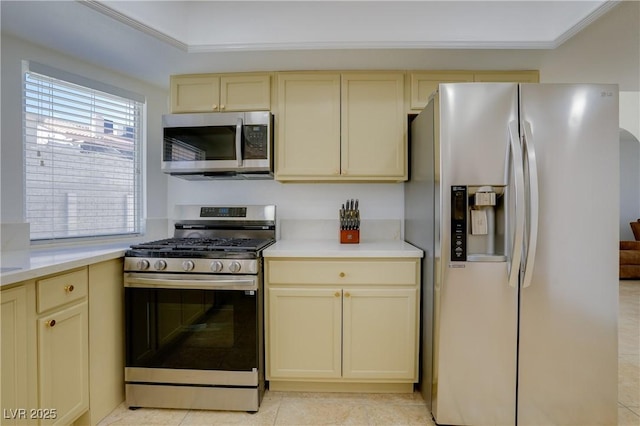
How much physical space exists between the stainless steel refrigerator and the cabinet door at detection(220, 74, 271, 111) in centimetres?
122

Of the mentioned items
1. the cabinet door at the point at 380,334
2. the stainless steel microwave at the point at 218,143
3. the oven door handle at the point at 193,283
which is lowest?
the cabinet door at the point at 380,334

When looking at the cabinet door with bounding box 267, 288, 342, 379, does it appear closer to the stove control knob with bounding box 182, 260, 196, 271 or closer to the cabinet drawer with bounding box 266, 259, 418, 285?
the cabinet drawer with bounding box 266, 259, 418, 285

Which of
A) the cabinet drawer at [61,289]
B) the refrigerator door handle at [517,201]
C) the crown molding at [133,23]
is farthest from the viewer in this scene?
the crown molding at [133,23]

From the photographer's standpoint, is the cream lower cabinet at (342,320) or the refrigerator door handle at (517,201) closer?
the refrigerator door handle at (517,201)

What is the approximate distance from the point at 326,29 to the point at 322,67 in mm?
265

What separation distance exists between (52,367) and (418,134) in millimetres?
2264

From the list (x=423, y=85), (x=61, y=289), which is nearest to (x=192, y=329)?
(x=61, y=289)

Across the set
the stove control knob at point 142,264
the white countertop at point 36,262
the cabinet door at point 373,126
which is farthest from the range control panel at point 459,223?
the white countertop at point 36,262

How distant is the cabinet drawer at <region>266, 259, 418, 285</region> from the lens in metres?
1.76

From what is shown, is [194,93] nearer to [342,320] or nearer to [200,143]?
[200,143]

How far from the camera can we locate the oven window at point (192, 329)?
169cm

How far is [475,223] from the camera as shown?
145cm

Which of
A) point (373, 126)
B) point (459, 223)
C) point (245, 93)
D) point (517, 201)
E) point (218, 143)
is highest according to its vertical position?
point (245, 93)

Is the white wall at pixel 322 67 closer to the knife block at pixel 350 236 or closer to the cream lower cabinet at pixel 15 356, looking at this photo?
the knife block at pixel 350 236
